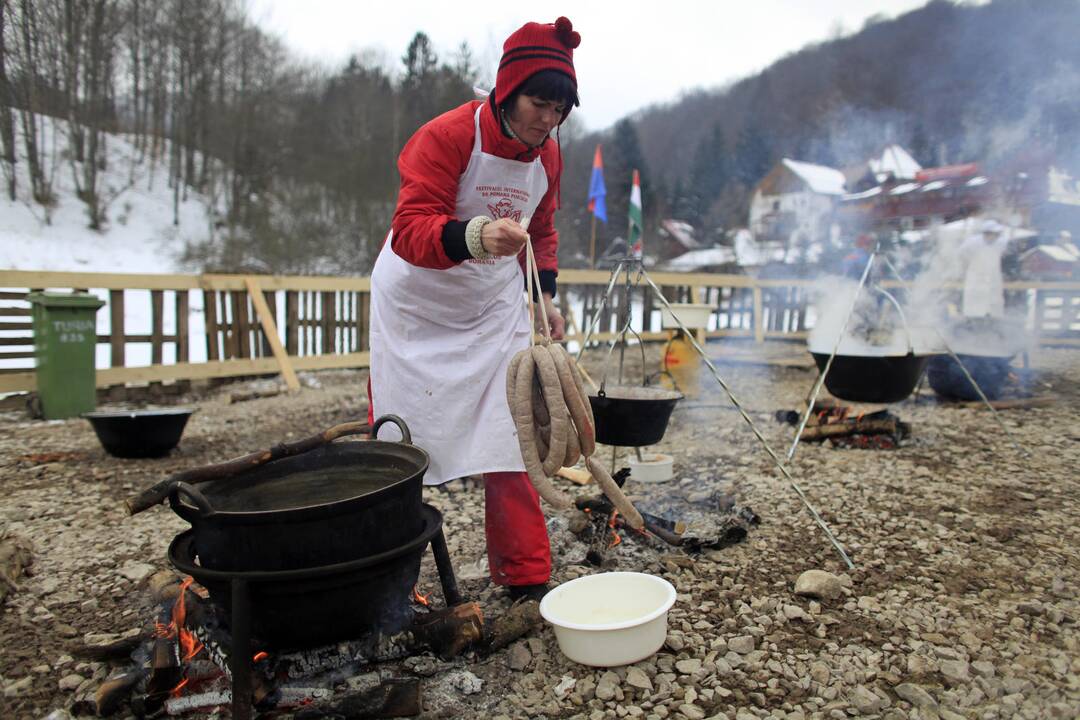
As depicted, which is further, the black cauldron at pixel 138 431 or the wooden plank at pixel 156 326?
the wooden plank at pixel 156 326

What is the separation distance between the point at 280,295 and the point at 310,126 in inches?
829

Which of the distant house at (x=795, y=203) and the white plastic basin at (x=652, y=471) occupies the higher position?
the distant house at (x=795, y=203)

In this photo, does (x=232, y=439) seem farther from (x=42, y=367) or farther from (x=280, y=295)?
(x=280, y=295)

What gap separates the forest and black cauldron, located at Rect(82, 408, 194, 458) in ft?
36.1

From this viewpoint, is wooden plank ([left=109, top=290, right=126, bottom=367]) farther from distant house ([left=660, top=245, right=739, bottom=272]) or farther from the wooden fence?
distant house ([left=660, top=245, right=739, bottom=272])

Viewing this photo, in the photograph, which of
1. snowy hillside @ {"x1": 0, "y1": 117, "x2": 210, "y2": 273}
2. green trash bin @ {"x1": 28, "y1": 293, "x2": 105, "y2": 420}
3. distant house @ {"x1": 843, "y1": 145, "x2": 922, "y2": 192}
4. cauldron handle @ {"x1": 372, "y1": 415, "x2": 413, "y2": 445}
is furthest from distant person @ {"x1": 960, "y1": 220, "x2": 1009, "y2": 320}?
snowy hillside @ {"x1": 0, "y1": 117, "x2": 210, "y2": 273}

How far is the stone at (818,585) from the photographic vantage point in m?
2.72

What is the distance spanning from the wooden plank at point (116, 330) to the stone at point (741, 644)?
710 cm

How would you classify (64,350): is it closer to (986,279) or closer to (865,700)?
(865,700)

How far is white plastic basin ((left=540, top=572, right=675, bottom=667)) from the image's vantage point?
7.11 ft

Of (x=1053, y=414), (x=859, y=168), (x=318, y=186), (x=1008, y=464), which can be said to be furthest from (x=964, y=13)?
(x=859, y=168)

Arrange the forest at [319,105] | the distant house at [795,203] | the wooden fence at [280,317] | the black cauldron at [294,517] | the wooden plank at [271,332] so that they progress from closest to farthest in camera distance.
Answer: the black cauldron at [294,517], the wooden fence at [280,317], the wooden plank at [271,332], the forest at [319,105], the distant house at [795,203]

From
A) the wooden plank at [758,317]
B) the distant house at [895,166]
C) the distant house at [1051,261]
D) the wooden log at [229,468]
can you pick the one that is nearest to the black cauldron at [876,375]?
the wooden log at [229,468]

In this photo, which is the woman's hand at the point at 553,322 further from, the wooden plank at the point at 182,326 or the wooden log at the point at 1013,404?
the wooden plank at the point at 182,326
